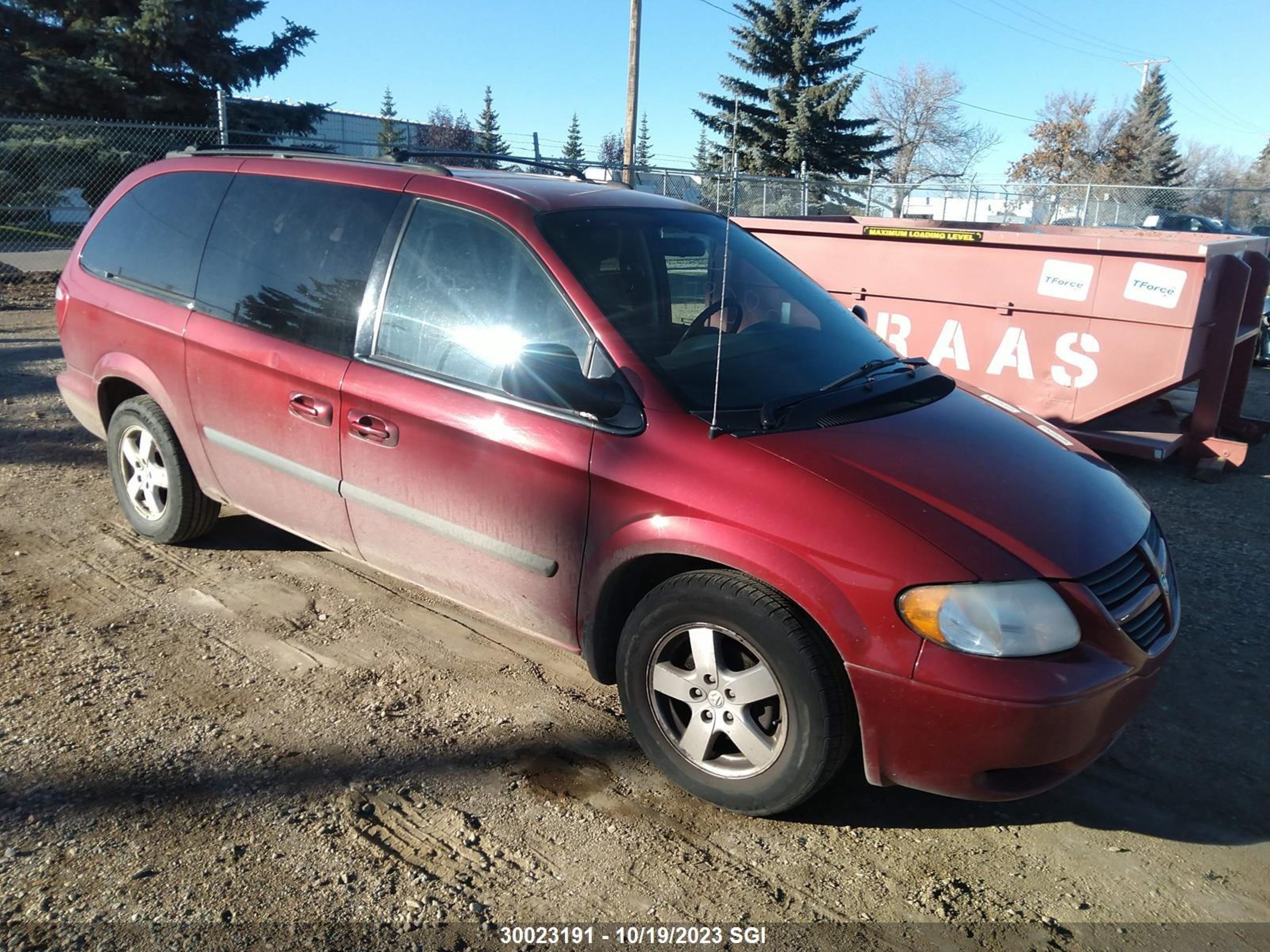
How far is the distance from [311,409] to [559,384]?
1249mm

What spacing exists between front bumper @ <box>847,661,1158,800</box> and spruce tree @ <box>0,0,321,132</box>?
19.2m

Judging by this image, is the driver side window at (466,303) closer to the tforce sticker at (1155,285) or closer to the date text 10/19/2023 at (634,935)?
the date text 10/19/2023 at (634,935)

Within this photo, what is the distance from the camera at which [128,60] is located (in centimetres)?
1805

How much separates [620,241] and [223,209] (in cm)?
195

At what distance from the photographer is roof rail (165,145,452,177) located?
12.7ft

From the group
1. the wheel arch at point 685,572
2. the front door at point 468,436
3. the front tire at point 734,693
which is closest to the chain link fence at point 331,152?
the front door at point 468,436

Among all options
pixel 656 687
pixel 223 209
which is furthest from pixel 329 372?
pixel 656 687

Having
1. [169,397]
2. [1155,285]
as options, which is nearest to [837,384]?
[169,397]

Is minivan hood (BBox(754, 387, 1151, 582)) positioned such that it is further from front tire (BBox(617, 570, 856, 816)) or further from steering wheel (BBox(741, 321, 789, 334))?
steering wheel (BBox(741, 321, 789, 334))

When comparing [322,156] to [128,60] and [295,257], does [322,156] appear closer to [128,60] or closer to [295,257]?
[295,257]

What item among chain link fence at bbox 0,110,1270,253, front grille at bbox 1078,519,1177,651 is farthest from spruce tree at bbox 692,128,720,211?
front grille at bbox 1078,519,1177,651

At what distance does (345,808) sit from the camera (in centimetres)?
289

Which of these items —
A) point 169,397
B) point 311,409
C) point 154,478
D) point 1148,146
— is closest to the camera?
point 311,409

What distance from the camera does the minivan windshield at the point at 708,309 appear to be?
10.4 ft
